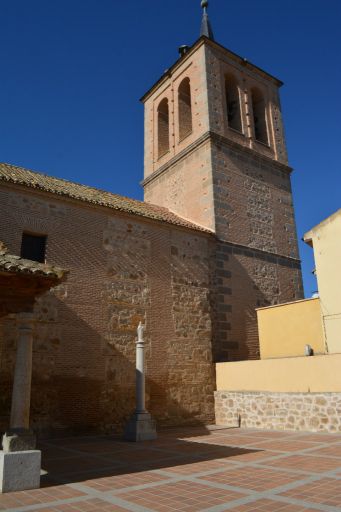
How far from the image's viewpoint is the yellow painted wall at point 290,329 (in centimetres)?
1190

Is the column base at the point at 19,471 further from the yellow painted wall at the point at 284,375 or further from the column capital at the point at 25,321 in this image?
the yellow painted wall at the point at 284,375

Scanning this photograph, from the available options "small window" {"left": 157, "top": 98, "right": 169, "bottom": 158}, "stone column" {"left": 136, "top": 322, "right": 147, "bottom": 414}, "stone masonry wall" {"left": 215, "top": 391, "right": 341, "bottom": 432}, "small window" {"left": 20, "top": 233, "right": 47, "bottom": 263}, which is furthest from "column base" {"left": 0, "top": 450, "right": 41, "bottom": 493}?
"small window" {"left": 157, "top": 98, "right": 169, "bottom": 158}

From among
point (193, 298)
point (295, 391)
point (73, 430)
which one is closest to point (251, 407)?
point (295, 391)

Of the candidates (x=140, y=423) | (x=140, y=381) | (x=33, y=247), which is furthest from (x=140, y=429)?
(x=33, y=247)

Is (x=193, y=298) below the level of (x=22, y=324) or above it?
above

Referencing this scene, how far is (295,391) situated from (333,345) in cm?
171

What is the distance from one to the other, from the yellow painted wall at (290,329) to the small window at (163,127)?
9.46 m

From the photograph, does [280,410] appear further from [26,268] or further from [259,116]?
[259,116]

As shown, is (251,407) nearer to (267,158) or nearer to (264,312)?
(264,312)

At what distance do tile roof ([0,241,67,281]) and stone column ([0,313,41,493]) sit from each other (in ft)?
2.32

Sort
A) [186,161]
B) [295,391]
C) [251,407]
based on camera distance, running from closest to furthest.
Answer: [295,391], [251,407], [186,161]

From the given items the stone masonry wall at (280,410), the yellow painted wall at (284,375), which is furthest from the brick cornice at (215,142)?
the stone masonry wall at (280,410)

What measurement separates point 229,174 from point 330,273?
622cm

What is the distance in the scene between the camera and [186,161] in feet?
55.2
